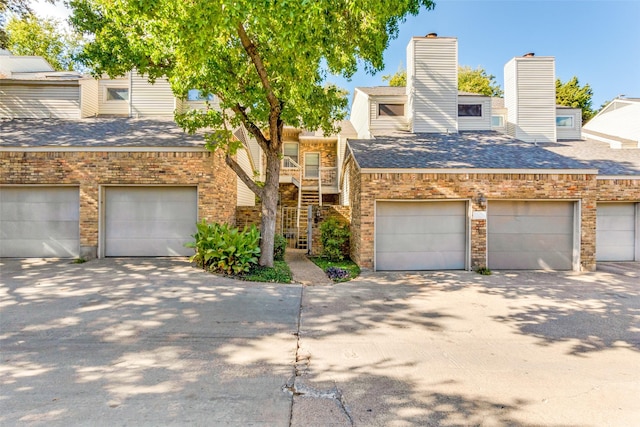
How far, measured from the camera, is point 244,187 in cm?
1432

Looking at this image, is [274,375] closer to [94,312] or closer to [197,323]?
[197,323]

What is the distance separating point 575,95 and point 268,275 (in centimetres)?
2921

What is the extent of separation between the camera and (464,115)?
13.7 m

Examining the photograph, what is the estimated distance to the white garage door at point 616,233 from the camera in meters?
11.0

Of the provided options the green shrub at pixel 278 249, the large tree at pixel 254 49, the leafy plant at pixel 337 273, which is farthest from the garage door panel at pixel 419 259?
the large tree at pixel 254 49

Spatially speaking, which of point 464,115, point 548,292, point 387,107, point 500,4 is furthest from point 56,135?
point 500,4

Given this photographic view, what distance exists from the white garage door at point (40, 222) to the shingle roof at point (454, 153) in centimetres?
848

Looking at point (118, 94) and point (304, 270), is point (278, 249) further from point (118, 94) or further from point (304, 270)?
point (118, 94)

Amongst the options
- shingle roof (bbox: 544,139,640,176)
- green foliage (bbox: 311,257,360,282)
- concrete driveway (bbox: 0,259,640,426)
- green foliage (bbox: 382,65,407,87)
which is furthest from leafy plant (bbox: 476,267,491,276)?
green foliage (bbox: 382,65,407,87)

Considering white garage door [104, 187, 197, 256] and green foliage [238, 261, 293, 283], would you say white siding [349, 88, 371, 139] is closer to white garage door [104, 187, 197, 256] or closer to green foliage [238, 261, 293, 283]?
green foliage [238, 261, 293, 283]

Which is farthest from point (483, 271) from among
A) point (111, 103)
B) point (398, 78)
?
point (398, 78)

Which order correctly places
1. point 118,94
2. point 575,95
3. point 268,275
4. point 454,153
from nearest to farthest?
point 268,275 → point 454,153 → point 118,94 → point 575,95

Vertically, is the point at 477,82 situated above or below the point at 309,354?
above

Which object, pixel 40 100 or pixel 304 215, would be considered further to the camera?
pixel 304 215
